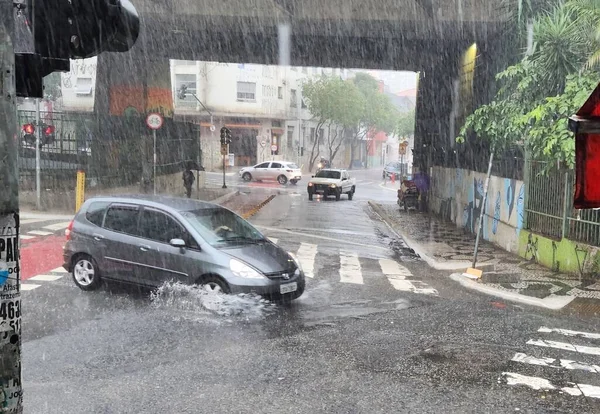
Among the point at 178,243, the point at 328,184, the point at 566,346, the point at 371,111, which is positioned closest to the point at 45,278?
the point at 178,243

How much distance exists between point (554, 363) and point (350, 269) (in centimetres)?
615

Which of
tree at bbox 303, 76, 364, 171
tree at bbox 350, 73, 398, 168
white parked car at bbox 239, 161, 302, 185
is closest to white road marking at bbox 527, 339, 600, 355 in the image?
white parked car at bbox 239, 161, 302, 185

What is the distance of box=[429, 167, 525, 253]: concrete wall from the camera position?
48.4 feet

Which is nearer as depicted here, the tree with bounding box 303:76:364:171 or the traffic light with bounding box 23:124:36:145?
the traffic light with bounding box 23:124:36:145

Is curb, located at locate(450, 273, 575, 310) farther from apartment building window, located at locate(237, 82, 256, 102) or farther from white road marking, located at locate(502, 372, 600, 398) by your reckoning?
→ apartment building window, located at locate(237, 82, 256, 102)

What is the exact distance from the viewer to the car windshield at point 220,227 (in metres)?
8.99

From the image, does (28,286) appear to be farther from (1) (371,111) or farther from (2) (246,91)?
(1) (371,111)

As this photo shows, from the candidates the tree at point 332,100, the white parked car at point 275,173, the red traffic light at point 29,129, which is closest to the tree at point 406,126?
the tree at point 332,100

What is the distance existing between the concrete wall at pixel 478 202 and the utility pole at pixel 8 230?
13.4m

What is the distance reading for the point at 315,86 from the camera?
67.9 meters

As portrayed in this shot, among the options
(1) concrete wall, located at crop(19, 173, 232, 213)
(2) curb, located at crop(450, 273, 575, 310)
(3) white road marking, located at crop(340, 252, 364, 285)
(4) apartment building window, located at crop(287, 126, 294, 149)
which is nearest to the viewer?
(2) curb, located at crop(450, 273, 575, 310)

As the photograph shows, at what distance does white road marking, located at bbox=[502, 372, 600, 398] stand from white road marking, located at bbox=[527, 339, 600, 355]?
4.20ft

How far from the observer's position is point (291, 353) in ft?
22.5

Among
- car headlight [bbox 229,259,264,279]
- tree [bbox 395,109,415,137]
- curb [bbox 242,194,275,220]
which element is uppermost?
tree [bbox 395,109,415,137]
